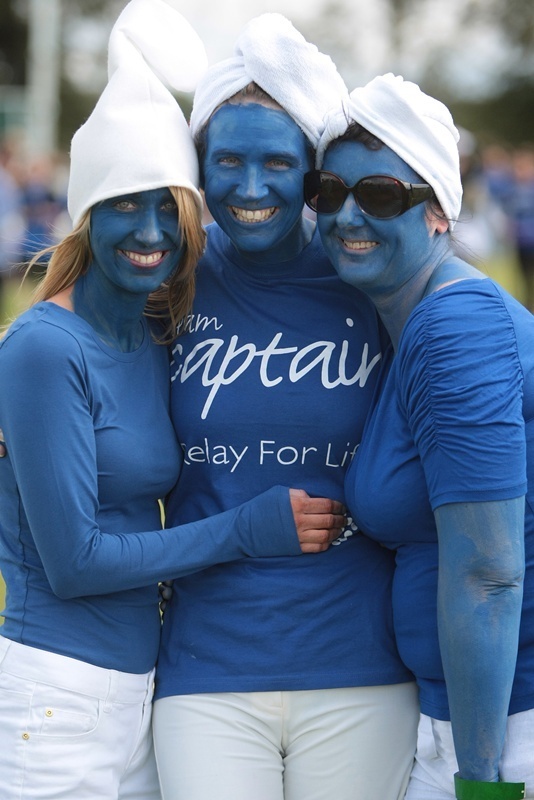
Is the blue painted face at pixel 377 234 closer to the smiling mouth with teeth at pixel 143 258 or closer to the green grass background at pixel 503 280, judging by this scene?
the smiling mouth with teeth at pixel 143 258

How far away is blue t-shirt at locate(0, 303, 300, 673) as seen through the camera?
262 cm

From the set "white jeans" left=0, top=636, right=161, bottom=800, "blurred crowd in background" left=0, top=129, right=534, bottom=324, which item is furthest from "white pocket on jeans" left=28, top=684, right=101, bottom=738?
"blurred crowd in background" left=0, top=129, right=534, bottom=324

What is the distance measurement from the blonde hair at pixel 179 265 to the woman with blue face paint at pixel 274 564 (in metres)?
0.09

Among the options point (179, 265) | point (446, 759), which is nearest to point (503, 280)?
point (179, 265)

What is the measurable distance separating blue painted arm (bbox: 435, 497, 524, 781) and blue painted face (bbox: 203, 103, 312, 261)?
3.00 ft

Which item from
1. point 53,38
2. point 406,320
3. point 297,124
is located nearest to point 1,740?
point 406,320

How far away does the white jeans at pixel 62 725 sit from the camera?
105 inches

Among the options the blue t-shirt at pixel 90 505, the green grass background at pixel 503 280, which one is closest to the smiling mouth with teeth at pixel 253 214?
the blue t-shirt at pixel 90 505

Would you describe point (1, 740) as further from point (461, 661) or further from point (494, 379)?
point (494, 379)

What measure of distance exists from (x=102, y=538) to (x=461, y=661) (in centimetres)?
90

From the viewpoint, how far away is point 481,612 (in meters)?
2.43

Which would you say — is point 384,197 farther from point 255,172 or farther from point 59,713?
point 59,713

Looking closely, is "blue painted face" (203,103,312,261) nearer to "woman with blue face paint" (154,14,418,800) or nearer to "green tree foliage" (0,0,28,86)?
"woman with blue face paint" (154,14,418,800)

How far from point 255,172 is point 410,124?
0.43m
